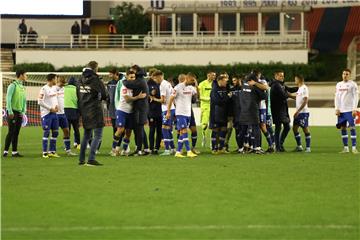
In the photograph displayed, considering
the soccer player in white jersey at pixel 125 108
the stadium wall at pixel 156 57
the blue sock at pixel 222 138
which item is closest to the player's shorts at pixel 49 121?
the soccer player in white jersey at pixel 125 108

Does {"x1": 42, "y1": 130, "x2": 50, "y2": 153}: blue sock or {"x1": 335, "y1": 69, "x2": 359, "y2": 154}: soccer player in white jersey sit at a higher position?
{"x1": 335, "y1": 69, "x2": 359, "y2": 154}: soccer player in white jersey

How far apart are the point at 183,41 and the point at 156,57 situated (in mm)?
2539

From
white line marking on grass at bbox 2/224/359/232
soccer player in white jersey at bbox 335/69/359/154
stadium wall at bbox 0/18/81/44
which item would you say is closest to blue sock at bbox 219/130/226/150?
soccer player in white jersey at bbox 335/69/359/154

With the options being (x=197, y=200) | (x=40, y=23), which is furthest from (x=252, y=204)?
(x=40, y=23)

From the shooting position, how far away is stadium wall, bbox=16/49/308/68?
65188mm

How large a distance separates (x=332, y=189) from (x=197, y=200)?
2532mm

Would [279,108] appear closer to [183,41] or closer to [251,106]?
[251,106]

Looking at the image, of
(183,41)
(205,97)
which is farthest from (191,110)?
(183,41)

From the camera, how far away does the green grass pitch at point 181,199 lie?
40.1ft

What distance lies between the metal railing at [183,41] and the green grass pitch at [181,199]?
44.9 metres

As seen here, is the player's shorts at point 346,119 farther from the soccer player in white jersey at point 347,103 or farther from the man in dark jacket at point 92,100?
the man in dark jacket at point 92,100

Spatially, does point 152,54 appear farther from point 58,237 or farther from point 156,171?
point 58,237

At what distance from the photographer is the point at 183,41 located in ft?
222

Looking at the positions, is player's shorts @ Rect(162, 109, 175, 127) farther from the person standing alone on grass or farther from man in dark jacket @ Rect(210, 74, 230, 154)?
the person standing alone on grass
